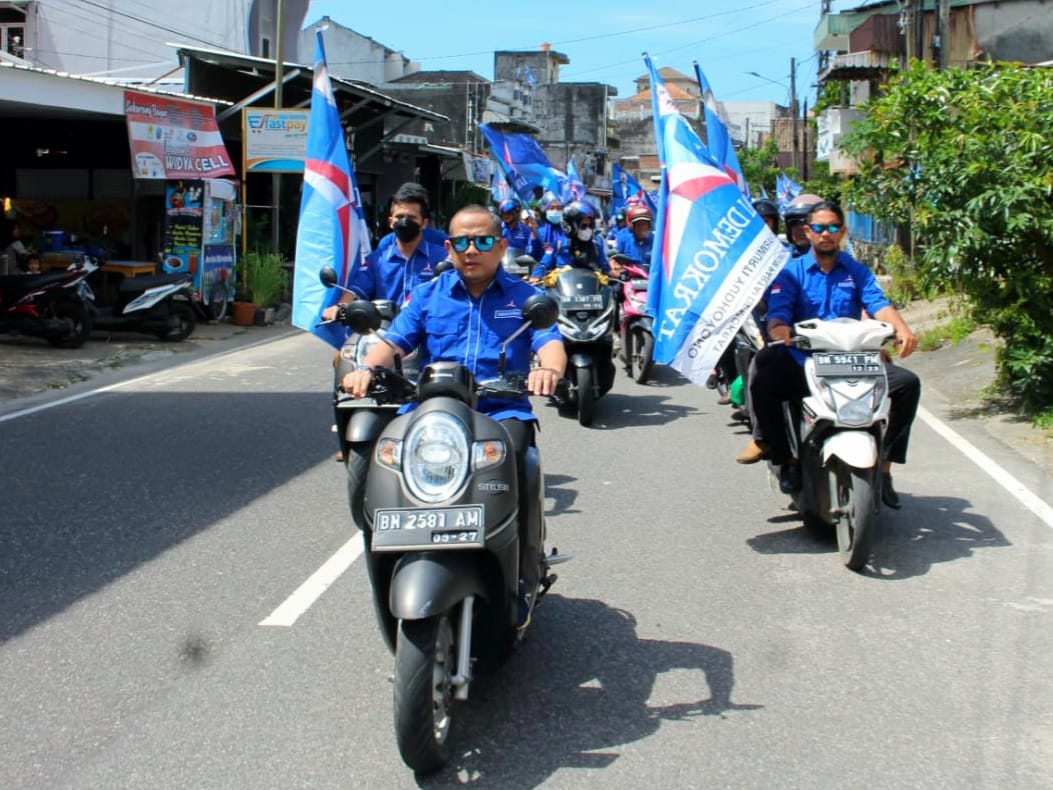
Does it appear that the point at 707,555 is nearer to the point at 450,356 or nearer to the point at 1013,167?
the point at 450,356

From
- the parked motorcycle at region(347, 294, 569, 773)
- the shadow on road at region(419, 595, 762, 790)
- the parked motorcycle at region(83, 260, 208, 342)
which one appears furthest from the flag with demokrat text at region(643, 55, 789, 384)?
A: the parked motorcycle at region(83, 260, 208, 342)

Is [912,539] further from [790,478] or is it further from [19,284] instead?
[19,284]

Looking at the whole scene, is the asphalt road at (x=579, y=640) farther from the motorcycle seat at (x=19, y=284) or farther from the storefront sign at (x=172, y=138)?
the storefront sign at (x=172, y=138)

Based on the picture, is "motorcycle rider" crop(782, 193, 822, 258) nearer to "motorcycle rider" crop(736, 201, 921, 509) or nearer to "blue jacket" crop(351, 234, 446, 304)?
"motorcycle rider" crop(736, 201, 921, 509)

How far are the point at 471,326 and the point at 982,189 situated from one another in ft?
21.0

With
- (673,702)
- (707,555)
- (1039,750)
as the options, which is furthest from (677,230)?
(1039,750)

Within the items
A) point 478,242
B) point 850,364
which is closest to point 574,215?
point 850,364

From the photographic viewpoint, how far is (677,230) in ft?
Answer: 22.0

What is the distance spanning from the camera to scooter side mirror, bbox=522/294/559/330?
13.8 ft

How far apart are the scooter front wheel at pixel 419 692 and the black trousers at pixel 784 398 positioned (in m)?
3.31

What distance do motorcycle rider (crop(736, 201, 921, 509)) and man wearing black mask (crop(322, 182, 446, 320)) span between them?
2.12 metres

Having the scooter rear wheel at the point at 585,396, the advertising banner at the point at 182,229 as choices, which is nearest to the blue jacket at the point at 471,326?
the scooter rear wheel at the point at 585,396

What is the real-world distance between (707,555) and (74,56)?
30.4 meters

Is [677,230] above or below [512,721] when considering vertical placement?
above
